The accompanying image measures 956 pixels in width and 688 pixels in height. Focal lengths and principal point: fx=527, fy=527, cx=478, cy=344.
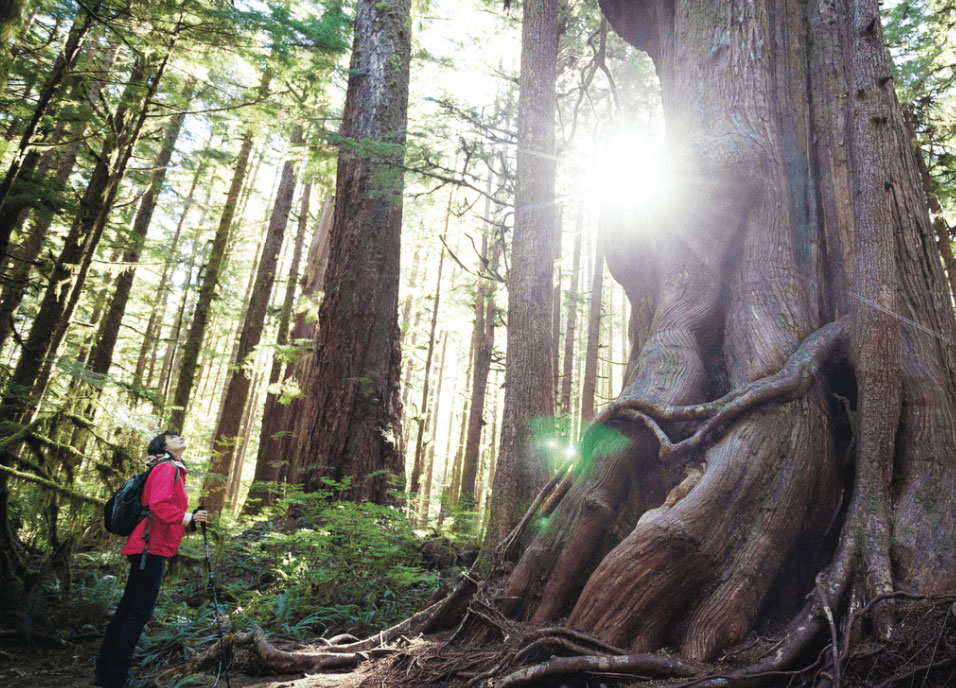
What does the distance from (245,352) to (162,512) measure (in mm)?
7676

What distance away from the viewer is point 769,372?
3.38m

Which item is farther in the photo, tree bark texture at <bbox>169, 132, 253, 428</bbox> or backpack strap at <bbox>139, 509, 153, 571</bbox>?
tree bark texture at <bbox>169, 132, 253, 428</bbox>

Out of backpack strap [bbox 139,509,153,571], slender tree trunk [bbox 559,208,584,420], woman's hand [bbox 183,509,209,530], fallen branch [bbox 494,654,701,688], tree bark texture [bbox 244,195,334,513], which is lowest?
fallen branch [bbox 494,654,701,688]

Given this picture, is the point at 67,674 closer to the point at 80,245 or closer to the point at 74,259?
the point at 74,259

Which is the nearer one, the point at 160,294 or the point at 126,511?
the point at 126,511

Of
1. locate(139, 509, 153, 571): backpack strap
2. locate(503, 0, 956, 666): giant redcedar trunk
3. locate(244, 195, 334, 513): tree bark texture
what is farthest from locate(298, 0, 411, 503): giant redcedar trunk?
locate(503, 0, 956, 666): giant redcedar trunk

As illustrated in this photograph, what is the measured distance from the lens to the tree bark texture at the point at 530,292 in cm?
498

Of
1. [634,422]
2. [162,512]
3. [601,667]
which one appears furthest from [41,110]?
[601,667]

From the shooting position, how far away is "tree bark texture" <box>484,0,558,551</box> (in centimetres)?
498

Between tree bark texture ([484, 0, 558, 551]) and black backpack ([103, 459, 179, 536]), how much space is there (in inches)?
113

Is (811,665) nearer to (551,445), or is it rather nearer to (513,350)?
(551,445)

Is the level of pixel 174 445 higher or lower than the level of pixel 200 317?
lower

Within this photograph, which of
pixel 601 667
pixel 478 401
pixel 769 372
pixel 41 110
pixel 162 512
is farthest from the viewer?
pixel 478 401

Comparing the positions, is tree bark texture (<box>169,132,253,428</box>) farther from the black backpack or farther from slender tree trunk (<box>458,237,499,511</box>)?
the black backpack
